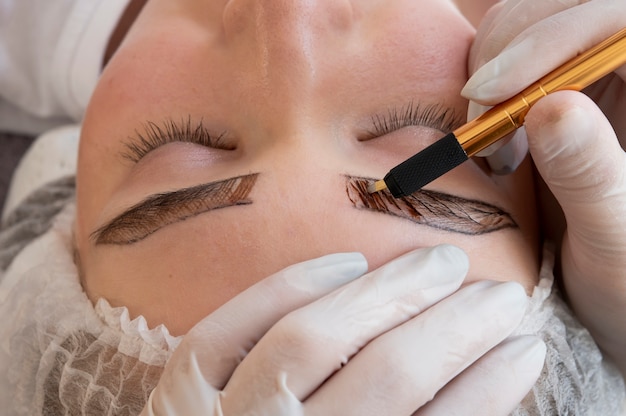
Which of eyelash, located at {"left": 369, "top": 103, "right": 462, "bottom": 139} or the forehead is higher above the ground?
the forehead

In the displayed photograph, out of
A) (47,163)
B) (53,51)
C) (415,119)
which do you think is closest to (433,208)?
(415,119)

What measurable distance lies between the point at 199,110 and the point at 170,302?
10.7 inches

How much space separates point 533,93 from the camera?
73cm

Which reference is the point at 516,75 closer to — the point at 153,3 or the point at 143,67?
the point at 143,67

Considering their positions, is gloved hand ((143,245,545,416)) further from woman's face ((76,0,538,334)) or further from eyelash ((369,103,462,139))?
eyelash ((369,103,462,139))

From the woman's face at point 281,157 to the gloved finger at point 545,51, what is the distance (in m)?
0.12

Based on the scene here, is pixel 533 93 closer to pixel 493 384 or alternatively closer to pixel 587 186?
pixel 587 186

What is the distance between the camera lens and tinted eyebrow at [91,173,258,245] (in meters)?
0.83

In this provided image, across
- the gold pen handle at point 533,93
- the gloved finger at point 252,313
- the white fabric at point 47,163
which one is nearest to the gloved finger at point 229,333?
the gloved finger at point 252,313

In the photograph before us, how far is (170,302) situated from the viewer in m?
0.82

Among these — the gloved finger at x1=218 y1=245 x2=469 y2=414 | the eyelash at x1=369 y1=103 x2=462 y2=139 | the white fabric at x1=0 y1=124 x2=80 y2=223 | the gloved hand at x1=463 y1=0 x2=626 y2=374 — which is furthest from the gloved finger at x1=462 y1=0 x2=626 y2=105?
the white fabric at x1=0 y1=124 x2=80 y2=223

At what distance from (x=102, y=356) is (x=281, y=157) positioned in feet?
1.18

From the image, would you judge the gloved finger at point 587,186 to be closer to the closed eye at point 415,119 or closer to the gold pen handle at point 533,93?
the gold pen handle at point 533,93

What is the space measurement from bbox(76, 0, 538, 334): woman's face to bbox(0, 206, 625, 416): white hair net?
0.12 ft
